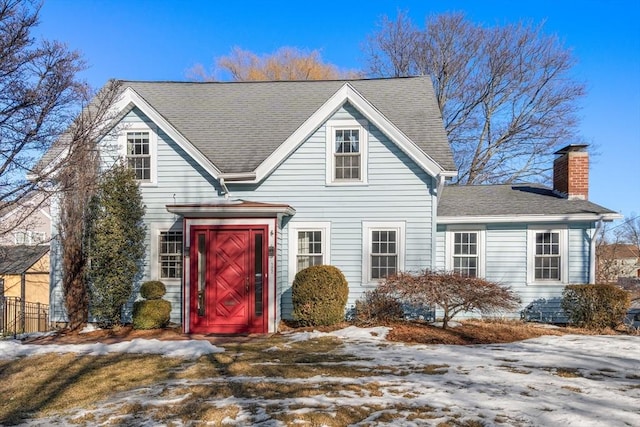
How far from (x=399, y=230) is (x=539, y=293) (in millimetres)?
4210

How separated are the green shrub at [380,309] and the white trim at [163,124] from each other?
5149 millimetres

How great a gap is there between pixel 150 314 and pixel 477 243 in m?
8.77

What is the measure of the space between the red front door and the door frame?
7 centimetres

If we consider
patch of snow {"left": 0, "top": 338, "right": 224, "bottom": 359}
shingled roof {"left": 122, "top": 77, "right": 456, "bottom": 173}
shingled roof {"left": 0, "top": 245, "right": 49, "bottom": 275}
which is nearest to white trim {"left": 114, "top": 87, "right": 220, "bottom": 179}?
shingled roof {"left": 122, "top": 77, "right": 456, "bottom": 173}

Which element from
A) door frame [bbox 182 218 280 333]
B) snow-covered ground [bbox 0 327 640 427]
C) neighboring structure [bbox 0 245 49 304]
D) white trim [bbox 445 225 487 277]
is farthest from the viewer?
neighboring structure [bbox 0 245 49 304]

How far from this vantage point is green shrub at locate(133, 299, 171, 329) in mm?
11367

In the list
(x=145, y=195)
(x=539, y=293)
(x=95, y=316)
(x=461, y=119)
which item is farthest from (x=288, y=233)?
(x=461, y=119)

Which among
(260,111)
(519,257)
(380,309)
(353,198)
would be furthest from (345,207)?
(519,257)

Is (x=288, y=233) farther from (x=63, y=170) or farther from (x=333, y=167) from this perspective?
(x=63, y=170)

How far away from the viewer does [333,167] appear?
12.5 metres

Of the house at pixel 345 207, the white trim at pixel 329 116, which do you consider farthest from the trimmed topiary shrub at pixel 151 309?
the white trim at pixel 329 116

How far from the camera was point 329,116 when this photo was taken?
1244cm

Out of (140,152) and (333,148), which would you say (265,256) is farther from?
(140,152)

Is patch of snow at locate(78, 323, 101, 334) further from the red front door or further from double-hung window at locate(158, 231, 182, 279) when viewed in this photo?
the red front door
